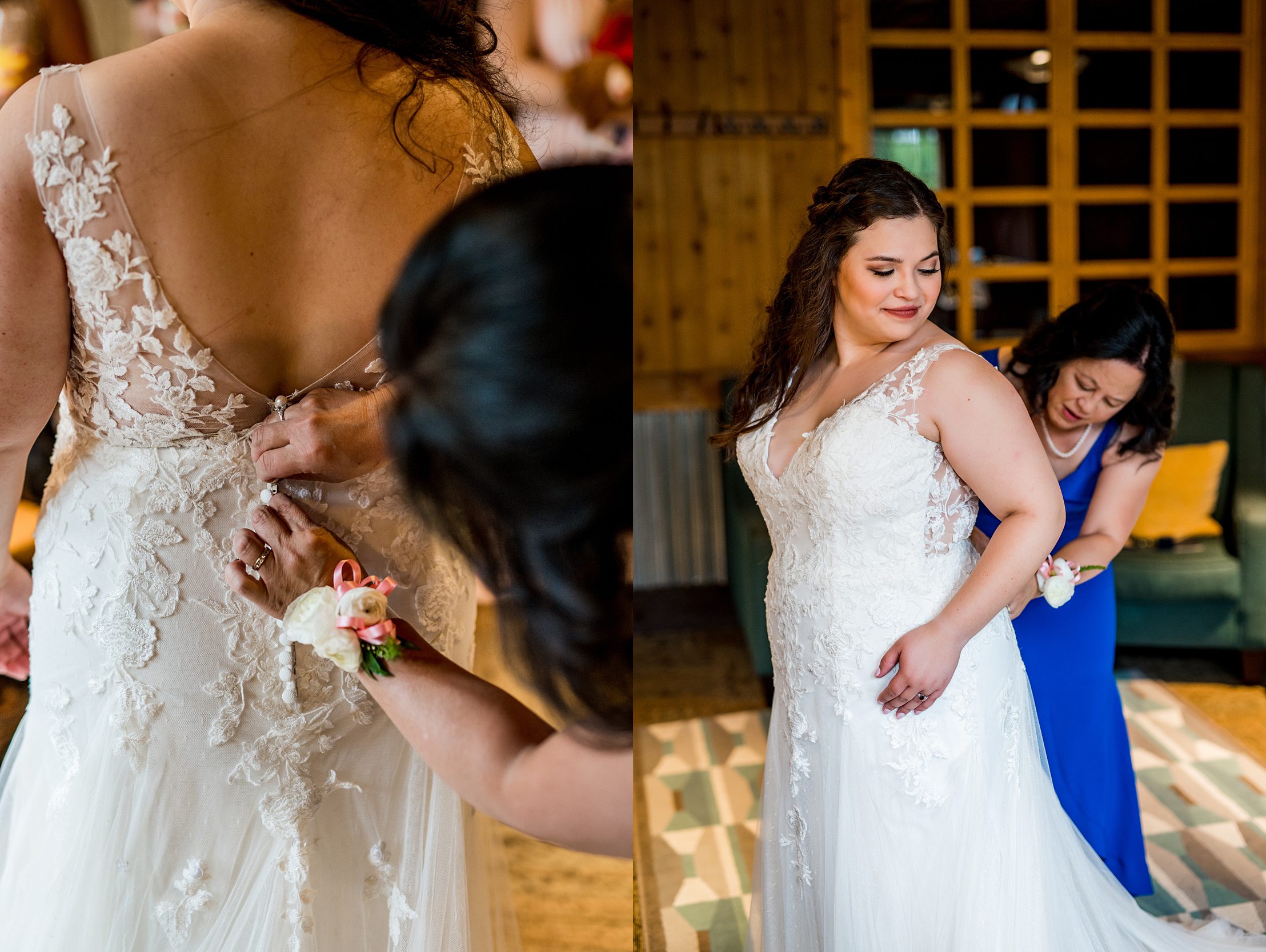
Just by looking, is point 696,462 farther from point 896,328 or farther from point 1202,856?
point 896,328

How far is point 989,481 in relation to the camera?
3.99 ft

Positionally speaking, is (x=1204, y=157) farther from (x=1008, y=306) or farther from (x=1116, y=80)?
(x=1008, y=306)

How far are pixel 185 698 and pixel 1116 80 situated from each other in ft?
14.6

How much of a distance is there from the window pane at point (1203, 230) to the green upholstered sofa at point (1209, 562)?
1168 millimetres

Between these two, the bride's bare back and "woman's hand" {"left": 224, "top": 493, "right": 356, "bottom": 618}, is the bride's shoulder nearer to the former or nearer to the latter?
the bride's bare back

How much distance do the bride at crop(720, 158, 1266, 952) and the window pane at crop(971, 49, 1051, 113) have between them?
3.12 m

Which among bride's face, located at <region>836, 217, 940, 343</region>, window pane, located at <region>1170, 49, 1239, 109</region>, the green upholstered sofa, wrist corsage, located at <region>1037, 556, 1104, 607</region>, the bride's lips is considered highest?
window pane, located at <region>1170, 49, 1239, 109</region>

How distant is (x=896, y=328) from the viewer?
1211 mm

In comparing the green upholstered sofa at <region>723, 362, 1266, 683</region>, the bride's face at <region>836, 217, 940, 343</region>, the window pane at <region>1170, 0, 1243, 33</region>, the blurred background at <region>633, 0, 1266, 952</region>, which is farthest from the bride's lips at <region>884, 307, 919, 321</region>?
the window pane at <region>1170, 0, 1243, 33</region>

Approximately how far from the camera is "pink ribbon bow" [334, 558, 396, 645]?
827mm

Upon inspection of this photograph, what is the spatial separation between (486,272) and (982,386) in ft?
2.35

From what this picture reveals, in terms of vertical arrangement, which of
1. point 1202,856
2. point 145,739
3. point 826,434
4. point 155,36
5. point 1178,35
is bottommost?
point 1202,856

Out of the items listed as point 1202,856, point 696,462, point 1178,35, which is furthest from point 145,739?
point 1178,35

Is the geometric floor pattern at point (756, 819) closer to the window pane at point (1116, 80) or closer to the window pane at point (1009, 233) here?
the window pane at point (1009, 233)
